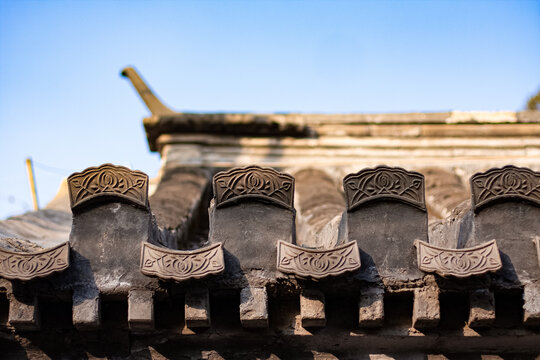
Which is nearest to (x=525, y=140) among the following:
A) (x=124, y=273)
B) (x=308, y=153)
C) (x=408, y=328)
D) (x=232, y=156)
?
(x=308, y=153)

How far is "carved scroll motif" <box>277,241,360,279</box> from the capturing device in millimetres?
5293

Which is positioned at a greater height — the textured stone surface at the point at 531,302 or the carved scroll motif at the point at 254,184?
the carved scroll motif at the point at 254,184

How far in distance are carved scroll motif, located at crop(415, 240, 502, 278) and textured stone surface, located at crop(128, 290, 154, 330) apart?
148 cm

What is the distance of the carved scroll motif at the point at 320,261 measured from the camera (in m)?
5.29

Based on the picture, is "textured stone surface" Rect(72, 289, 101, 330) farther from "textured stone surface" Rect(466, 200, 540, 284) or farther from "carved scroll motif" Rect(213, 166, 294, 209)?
"textured stone surface" Rect(466, 200, 540, 284)

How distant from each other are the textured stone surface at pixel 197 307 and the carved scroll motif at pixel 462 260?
118cm

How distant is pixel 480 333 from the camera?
5.55 meters

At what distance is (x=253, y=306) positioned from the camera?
5457 mm

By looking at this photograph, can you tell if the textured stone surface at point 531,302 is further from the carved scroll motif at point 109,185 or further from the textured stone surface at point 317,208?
the carved scroll motif at point 109,185

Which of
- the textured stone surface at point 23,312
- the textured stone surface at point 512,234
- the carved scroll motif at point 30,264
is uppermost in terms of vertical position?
the textured stone surface at point 512,234

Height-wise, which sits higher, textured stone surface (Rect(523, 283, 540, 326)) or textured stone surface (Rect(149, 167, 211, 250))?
textured stone surface (Rect(149, 167, 211, 250))

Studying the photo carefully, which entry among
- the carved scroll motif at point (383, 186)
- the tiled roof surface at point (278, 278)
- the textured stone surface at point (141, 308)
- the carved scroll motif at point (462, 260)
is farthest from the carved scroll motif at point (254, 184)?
the carved scroll motif at point (462, 260)

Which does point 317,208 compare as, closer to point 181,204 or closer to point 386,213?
point 181,204

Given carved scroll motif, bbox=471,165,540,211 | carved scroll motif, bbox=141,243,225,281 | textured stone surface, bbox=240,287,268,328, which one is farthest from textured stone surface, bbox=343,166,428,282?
carved scroll motif, bbox=141,243,225,281
